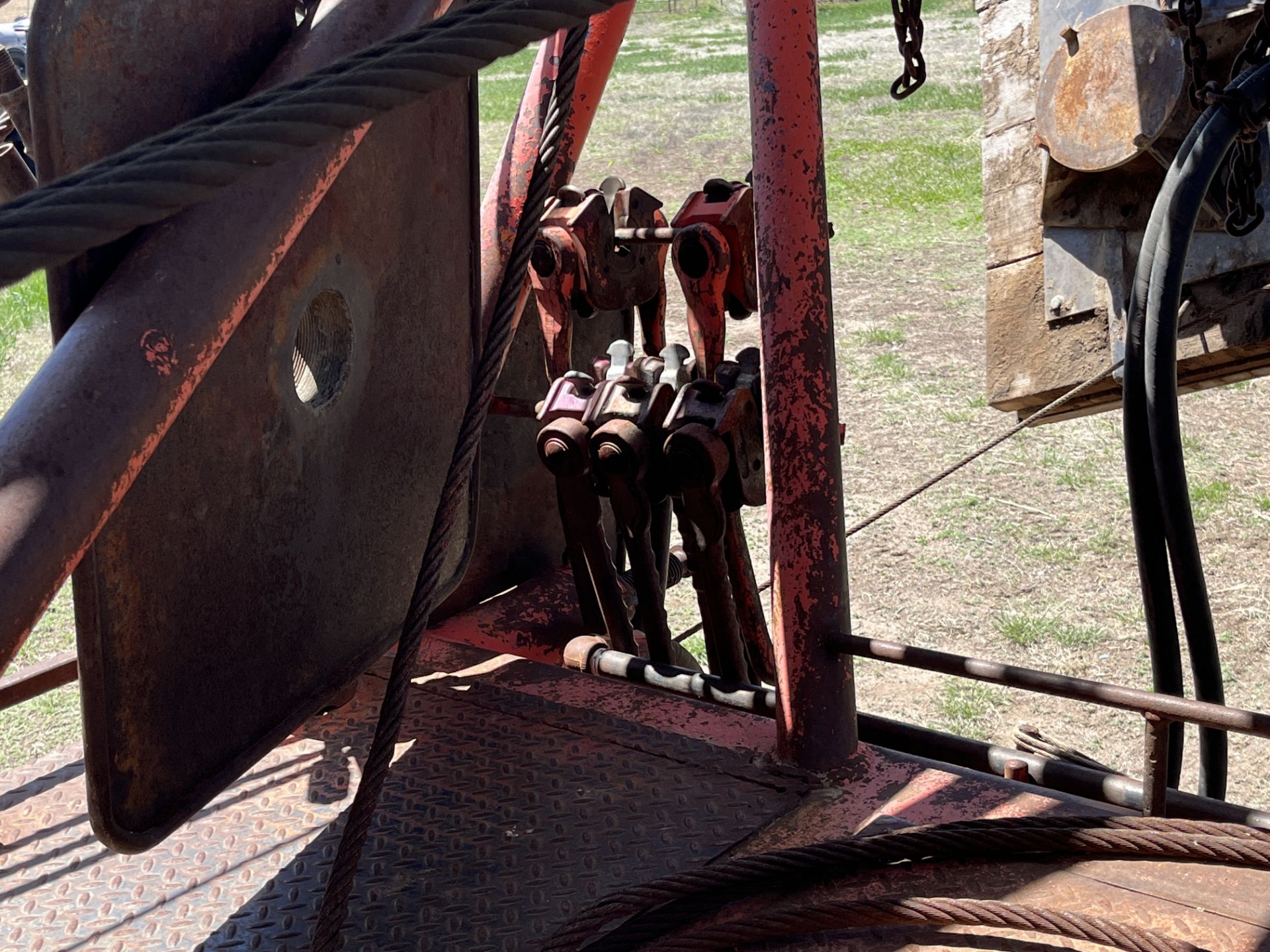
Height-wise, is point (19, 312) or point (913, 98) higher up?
point (913, 98)

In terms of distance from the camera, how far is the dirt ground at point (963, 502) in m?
4.45

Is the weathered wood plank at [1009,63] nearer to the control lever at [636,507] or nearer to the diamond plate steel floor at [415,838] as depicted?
the control lever at [636,507]

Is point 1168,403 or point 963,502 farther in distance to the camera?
point 963,502

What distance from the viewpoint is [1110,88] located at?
118 inches

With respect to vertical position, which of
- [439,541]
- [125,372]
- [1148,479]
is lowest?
[1148,479]

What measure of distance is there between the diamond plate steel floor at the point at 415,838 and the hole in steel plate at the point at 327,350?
2.17ft

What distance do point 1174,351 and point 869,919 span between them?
1.08m

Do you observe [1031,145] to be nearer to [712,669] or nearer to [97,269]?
[712,669]

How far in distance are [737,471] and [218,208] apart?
125 centimetres

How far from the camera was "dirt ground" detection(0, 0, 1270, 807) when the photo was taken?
4.45m

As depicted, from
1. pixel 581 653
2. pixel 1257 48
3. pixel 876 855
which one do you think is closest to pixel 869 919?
pixel 876 855

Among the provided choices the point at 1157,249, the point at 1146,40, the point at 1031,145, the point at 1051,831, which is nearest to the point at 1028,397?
the point at 1031,145

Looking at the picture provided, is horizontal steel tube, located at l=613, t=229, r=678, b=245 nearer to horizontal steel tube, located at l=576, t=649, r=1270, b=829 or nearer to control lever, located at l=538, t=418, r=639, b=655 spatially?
control lever, located at l=538, t=418, r=639, b=655

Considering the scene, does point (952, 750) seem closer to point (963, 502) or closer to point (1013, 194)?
point (1013, 194)
